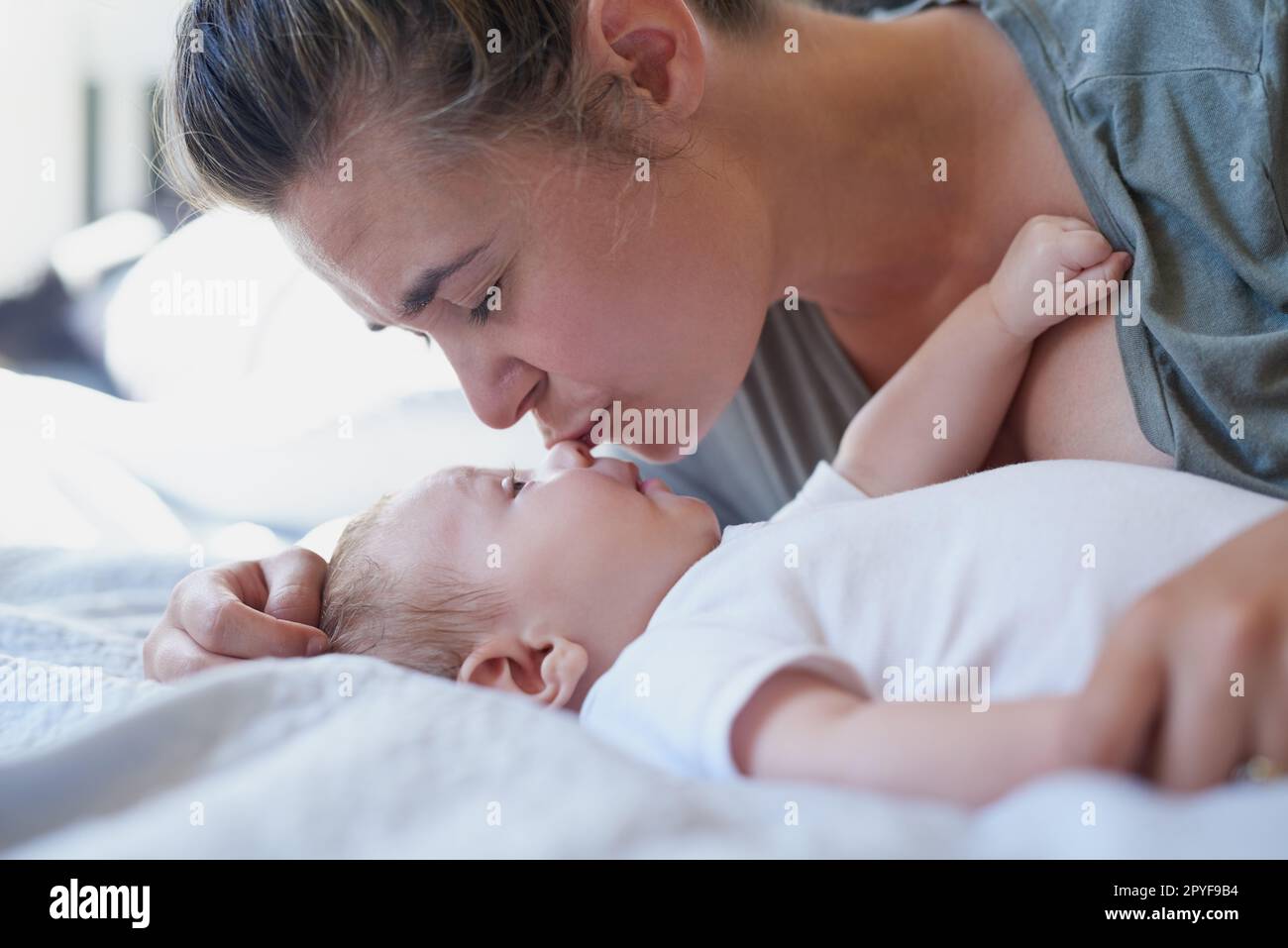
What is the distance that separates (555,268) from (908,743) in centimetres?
61

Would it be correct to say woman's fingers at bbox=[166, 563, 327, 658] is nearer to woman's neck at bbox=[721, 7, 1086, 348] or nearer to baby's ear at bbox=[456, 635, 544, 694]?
baby's ear at bbox=[456, 635, 544, 694]

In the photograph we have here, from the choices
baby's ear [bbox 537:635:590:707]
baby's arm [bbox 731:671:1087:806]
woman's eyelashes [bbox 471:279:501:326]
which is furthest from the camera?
woman's eyelashes [bbox 471:279:501:326]

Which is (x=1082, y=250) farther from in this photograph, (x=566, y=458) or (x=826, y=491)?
(x=566, y=458)

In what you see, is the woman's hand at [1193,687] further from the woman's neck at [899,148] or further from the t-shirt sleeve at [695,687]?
the woman's neck at [899,148]

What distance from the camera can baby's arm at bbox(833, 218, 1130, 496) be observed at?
1237 millimetres

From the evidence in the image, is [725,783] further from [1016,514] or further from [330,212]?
[330,212]

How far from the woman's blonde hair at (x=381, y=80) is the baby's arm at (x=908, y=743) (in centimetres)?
62

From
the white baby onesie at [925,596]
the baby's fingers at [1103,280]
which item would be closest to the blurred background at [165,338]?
the baby's fingers at [1103,280]

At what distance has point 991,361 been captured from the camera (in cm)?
129

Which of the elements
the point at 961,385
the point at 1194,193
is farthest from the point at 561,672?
the point at 1194,193

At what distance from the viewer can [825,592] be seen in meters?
0.89

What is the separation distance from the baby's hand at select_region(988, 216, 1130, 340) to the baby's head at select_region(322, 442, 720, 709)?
44 cm

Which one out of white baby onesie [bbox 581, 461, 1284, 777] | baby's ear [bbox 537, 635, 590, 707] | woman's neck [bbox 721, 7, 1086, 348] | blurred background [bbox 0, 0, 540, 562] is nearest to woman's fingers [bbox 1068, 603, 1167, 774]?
white baby onesie [bbox 581, 461, 1284, 777]
